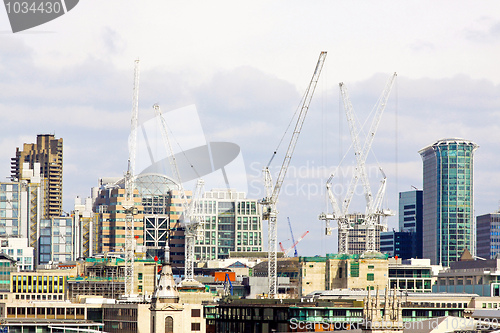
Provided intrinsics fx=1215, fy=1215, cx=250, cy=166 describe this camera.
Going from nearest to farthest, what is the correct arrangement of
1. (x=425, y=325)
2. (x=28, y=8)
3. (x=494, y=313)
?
(x=28, y=8)
(x=425, y=325)
(x=494, y=313)

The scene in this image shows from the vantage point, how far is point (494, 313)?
169125 mm

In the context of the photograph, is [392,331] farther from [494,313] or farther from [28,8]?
[28,8]

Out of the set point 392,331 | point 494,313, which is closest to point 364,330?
point 392,331

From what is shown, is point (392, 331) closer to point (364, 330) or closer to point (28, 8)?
point (364, 330)

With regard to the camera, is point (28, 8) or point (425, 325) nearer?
point (28, 8)

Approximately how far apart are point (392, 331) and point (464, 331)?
333 inches

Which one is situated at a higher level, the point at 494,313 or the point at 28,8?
the point at 28,8

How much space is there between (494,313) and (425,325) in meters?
20.5

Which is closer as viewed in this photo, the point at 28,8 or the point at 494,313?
the point at 28,8

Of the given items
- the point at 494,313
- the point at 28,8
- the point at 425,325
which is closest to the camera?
the point at 28,8

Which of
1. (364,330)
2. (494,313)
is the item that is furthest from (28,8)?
(494,313)

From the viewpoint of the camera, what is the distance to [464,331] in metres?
143

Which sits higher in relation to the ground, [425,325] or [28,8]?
[28,8]

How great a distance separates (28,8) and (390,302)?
55876 mm
